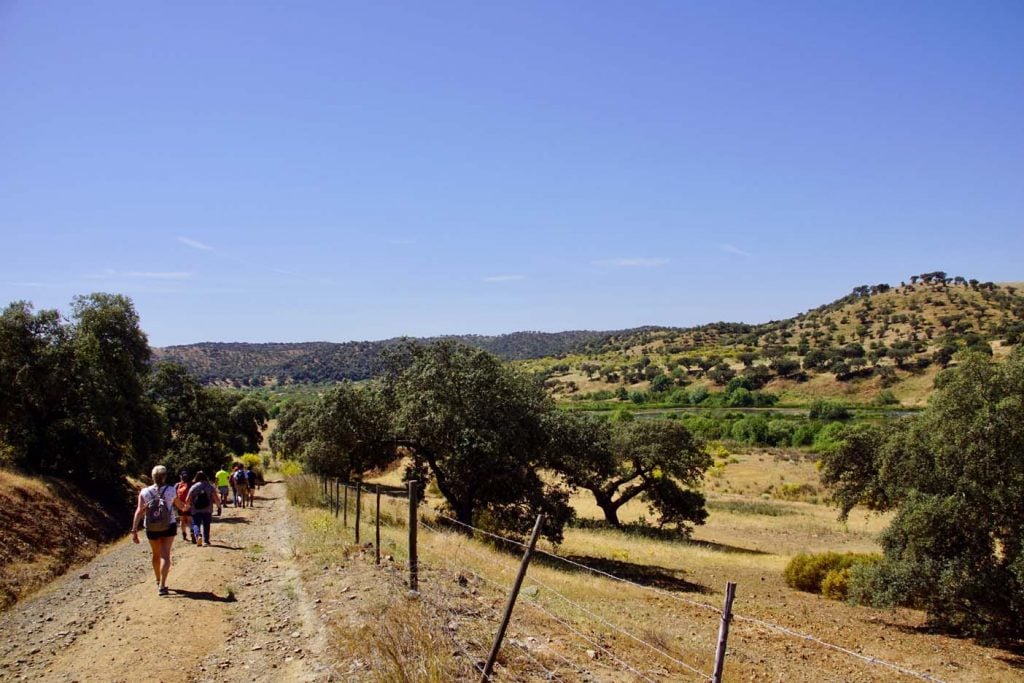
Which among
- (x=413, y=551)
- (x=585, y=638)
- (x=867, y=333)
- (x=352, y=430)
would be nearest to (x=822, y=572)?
(x=585, y=638)

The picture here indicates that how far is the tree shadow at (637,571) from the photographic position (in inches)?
896

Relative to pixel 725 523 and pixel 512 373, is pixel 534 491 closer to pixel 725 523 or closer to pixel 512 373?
pixel 512 373

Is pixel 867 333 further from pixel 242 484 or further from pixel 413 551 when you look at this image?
pixel 413 551

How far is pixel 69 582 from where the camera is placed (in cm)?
1509

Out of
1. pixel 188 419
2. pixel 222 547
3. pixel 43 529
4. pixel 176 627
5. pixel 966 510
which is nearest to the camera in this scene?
pixel 176 627

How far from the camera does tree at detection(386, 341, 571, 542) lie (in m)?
24.3

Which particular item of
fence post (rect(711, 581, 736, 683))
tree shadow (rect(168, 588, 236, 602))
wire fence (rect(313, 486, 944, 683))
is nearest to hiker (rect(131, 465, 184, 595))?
tree shadow (rect(168, 588, 236, 602))

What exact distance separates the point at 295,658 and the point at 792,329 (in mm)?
176753

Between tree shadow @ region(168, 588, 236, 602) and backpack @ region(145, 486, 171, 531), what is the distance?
121cm

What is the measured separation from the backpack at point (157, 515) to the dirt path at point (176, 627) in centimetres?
121

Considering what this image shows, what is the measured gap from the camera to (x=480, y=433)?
23875 mm

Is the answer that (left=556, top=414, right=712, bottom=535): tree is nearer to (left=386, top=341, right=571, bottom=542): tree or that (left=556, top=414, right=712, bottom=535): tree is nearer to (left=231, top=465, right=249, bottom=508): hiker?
(left=386, top=341, right=571, bottom=542): tree

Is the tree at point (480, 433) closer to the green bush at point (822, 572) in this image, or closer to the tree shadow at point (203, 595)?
the green bush at point (822, 572)

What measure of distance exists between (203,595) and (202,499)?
5.54 m
